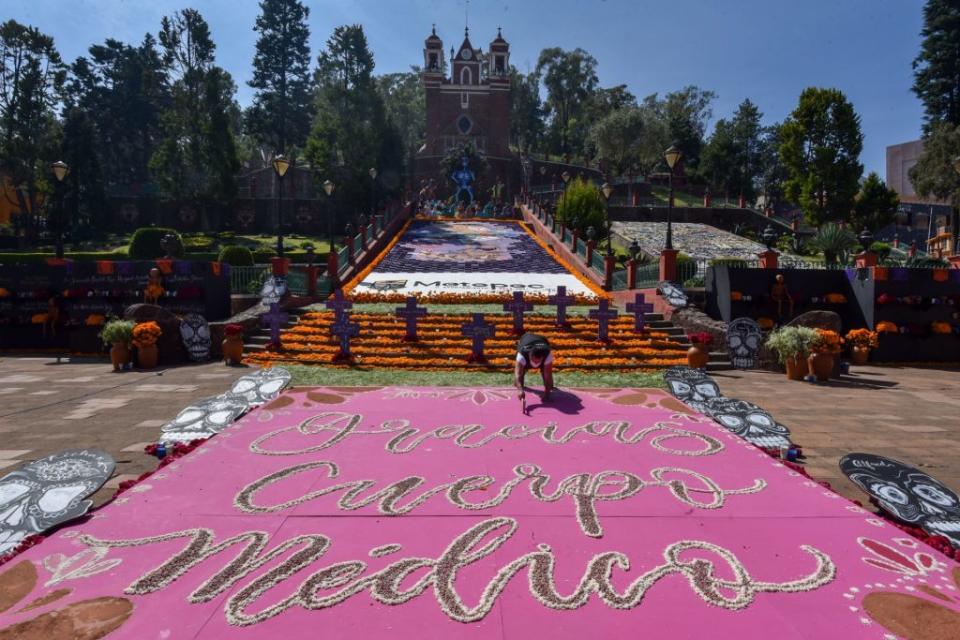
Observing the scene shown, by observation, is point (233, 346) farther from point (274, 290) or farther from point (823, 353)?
point (823, 353)

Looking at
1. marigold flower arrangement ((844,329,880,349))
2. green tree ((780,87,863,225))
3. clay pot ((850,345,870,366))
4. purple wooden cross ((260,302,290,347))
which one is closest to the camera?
purple wooden cross ((260,302,290,347))

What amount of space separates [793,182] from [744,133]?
1137 inches

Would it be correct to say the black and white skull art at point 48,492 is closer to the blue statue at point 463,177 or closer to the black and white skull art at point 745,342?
the black and white skull art at point 745,342

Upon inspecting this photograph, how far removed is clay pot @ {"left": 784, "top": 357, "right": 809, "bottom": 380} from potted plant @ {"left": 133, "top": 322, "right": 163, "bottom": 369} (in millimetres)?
14403

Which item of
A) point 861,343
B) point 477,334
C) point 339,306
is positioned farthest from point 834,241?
point 339,306

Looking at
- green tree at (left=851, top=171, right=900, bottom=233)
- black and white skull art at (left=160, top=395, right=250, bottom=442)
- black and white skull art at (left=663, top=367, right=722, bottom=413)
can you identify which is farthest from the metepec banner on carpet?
green tree at (left=851, top=171, right=900, bottom=233)

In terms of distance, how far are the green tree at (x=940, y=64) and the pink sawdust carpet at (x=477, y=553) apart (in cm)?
4902

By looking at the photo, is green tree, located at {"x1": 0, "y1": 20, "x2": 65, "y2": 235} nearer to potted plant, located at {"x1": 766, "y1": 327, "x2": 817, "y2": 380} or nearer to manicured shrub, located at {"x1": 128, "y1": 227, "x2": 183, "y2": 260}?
manicured shrub, located at {"x1": 128, "y1": 227, "x2": 183, "y2": 260}

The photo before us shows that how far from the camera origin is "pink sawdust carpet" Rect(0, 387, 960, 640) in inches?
135

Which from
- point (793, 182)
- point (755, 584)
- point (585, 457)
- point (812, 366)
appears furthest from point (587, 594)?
point (793, 182)

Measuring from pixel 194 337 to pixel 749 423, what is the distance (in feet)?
39.7

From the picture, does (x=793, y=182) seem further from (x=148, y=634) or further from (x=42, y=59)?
(x=42, y=59)

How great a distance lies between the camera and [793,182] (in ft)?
130

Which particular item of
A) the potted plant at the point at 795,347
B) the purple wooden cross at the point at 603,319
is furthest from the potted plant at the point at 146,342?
the potted plant at the point at 795,347
